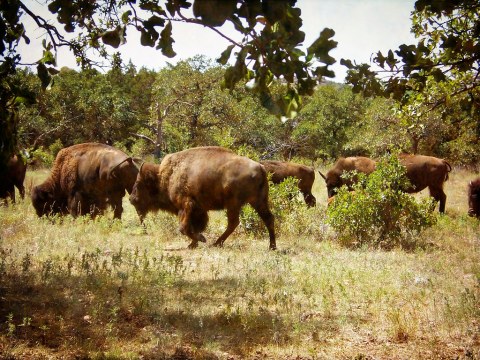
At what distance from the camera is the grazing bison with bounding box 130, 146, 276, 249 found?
298 inches

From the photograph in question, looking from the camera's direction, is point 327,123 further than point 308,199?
Yes

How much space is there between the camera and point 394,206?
8031 millimetres

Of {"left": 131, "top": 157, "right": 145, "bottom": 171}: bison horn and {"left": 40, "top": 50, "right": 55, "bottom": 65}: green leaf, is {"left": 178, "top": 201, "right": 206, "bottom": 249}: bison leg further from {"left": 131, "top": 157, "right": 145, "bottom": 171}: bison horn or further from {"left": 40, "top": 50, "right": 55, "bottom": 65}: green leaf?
{"left": 40, "top": 50, "right": 55, "bottom": 65}: green leaf

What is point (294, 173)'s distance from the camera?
49.0 feet

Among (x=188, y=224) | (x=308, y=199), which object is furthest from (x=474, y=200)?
(x=188, y=224)

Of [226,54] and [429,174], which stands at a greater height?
[429,174]

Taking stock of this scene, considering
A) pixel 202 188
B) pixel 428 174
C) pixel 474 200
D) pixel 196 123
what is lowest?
pixel 202 188

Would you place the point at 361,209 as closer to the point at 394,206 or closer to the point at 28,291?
the point at 394,206

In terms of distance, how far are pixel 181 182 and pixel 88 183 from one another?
3279 millimetres

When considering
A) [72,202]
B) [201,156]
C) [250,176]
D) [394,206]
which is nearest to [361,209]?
[394,206]

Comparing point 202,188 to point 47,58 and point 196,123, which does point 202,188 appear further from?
point 196,123

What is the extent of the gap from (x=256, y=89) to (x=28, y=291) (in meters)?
3.53

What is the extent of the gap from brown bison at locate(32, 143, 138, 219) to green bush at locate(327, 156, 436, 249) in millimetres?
5149

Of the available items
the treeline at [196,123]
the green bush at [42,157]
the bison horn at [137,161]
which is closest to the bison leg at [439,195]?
the treeline at [196,123]
